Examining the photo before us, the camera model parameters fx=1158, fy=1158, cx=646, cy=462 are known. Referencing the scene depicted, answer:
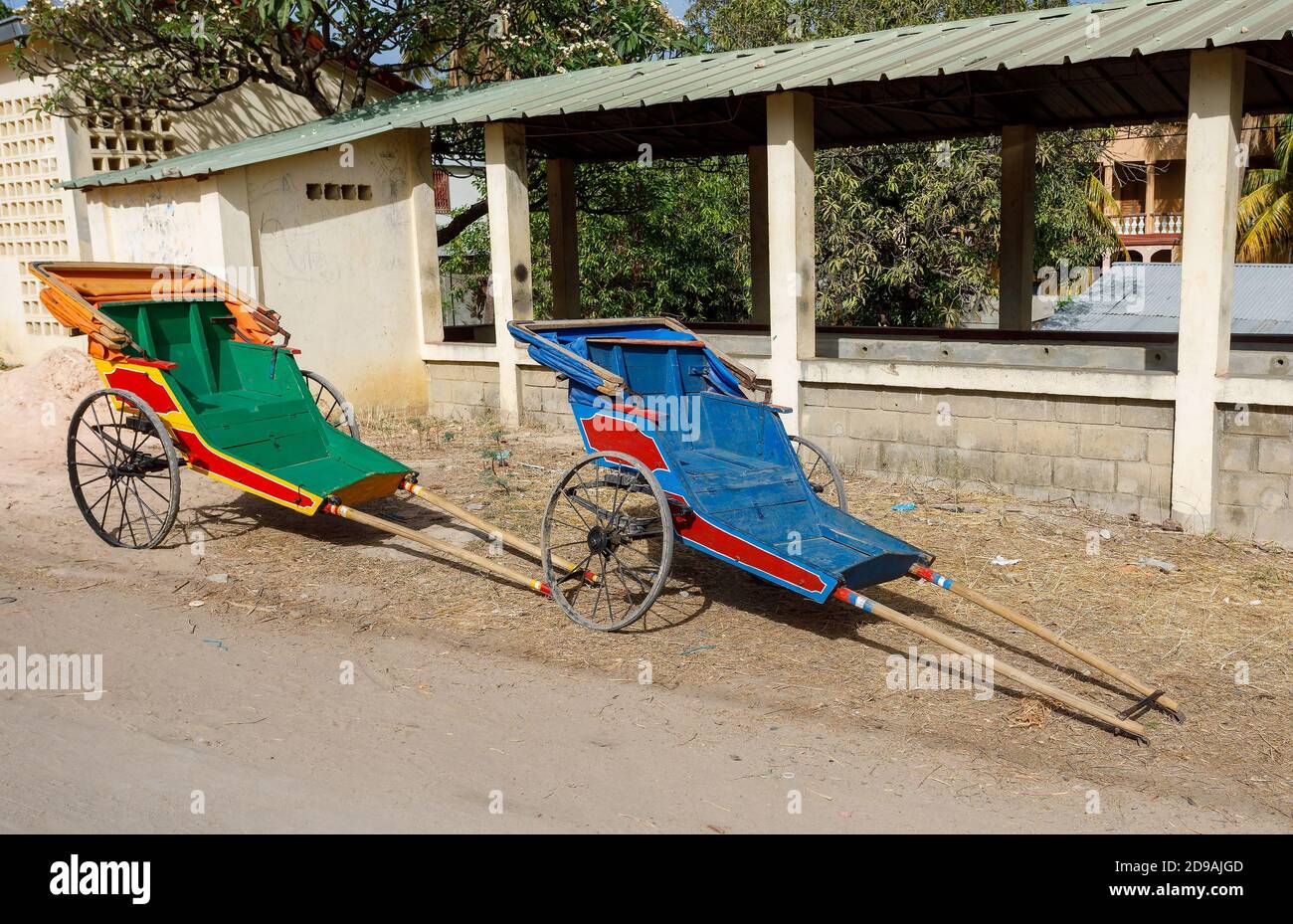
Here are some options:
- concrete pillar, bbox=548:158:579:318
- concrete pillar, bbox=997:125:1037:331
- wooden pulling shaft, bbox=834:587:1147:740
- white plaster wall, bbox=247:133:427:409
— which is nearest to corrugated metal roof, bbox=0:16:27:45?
white plaster wall, bbox=247:133:427:409

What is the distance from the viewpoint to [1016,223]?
13.7m

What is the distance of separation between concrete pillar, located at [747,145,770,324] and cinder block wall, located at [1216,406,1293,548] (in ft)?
26.5

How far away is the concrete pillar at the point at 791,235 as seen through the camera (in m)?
9.96

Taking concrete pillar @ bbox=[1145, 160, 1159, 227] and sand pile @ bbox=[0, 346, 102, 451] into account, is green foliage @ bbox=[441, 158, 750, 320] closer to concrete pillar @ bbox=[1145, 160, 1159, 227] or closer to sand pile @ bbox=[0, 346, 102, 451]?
sand pile @ bbox=[0, 346, 102, 451]

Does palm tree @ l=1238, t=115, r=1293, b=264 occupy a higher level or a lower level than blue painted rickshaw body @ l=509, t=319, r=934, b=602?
higher

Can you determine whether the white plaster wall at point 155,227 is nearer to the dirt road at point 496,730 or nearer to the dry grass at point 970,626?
the dry grass at point 970,626

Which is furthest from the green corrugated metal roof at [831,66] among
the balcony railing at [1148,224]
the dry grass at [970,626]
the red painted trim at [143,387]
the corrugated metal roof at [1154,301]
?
the balcony railing at [1148,224]

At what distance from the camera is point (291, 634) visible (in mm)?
6520

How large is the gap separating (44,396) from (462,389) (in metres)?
4.19

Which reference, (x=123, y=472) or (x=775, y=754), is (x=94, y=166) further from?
(x=775, y=754)

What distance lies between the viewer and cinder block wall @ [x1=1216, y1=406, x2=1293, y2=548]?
25.6 ft

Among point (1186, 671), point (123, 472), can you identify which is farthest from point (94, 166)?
point (1186, 671)

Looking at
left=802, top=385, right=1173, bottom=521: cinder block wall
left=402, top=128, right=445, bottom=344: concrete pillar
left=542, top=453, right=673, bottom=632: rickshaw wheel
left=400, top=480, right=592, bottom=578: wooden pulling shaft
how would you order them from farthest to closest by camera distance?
left=402, top=128, right=445, bottom=344: concrete pillar → left=802, top=385, right=1173, bottom=521: cinder block wall → left=400, top=480, right=592, bottom=578: wooden pulling shaft → left=542, top=453, right=673, bottom=632: rickshaw wheel

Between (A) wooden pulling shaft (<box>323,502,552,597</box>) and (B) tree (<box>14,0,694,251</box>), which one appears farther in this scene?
(B) tree (<box>14,0,694,251</box>)
